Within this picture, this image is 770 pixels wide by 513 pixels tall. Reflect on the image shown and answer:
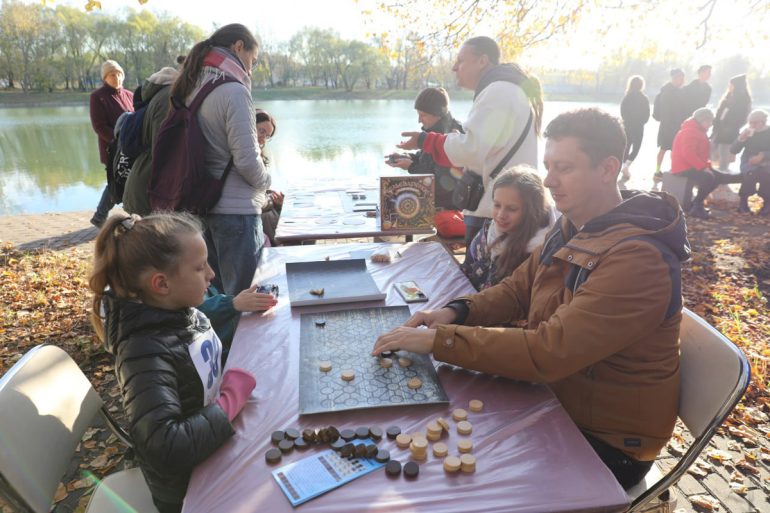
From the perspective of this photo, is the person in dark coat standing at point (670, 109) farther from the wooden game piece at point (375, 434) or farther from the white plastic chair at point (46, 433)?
the white plastic chair at point (46, 433)

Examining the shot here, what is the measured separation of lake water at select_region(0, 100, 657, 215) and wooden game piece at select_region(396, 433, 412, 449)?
5.48m

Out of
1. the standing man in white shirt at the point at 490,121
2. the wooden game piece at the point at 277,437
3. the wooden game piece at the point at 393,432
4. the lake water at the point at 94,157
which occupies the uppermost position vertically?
the standing man in white shirt at the point at 490,121

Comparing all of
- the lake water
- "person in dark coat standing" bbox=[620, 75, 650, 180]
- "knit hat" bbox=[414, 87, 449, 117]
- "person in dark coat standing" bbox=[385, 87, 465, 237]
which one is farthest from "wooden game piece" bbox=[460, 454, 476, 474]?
"person in dark coat standing" bbox=[620, 75, 650, 180]

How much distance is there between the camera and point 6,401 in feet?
4.55

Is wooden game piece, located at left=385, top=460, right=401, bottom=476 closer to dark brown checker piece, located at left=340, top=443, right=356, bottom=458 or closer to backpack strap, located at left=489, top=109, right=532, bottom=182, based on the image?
dark brown checker piece, located at left=340, top=443, right=356, bottom=458

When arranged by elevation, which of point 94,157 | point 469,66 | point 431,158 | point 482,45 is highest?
point 482,45

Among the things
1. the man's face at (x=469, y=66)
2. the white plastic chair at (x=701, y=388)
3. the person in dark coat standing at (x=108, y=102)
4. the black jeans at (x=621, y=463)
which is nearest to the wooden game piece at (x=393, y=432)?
the black jeans at (x=621, y=463)

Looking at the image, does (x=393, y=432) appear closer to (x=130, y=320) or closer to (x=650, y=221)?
(x=130, y=320)

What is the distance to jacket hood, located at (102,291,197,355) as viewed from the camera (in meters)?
1.45

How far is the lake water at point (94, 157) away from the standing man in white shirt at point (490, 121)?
11.5 ft

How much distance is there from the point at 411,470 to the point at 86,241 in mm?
6756

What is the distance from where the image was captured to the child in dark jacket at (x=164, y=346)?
127 centimetres

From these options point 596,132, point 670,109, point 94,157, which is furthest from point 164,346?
point 94,157

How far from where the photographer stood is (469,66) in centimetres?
335
